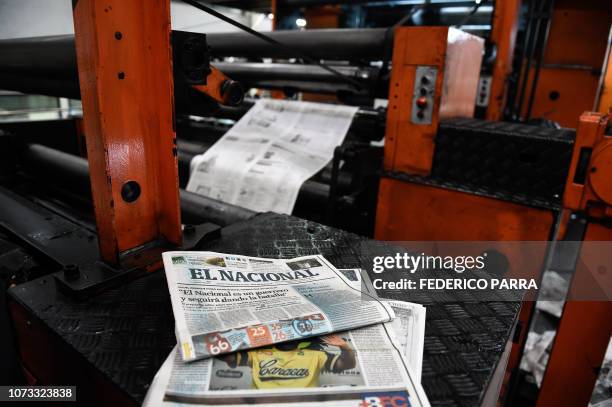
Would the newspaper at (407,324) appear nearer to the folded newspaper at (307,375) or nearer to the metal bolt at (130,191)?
the folded newspaper at (307,375)

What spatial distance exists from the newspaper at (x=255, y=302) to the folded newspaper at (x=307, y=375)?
2 cm

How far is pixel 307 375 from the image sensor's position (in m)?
0.49

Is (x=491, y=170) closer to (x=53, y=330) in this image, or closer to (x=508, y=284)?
(x=508, y=284)

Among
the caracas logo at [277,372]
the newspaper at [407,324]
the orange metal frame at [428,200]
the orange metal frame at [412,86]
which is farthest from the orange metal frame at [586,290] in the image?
the caracas logo at [277,372]

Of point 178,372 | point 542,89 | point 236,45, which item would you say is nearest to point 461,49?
point 236,45

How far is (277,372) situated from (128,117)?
1.65 ft

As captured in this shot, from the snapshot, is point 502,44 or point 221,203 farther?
point 502,44

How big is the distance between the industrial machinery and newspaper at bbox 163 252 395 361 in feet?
0.20

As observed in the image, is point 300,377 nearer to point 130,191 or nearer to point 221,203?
point 130,191

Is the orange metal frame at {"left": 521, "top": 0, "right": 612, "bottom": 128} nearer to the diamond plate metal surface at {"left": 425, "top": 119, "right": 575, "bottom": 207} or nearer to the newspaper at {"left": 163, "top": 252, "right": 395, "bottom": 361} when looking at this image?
the diamond plate metal surface at {"left": 425, "top": 119, "right": 575, "bottom": 207}

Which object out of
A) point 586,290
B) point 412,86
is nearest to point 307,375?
point 586,290

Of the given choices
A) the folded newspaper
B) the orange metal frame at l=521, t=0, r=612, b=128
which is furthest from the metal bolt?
the orange metal frame at l=521, t=0, r=612, b=128

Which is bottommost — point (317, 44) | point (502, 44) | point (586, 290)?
point (586, 290)

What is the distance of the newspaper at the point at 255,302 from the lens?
1.75 feet
